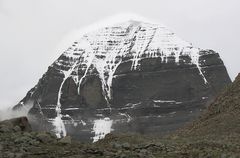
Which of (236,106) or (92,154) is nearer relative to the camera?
(92,154)

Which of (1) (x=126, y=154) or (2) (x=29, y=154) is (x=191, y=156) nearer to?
(1) (x=126, y=154)

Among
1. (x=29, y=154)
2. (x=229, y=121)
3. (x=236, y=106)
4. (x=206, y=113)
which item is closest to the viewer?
(x=29, y=154)

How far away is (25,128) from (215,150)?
7.11 metres

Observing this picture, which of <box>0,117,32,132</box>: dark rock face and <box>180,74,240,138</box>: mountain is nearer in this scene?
<box>0,117,32,132</box>: dark rock face

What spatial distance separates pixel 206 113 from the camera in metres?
37.6

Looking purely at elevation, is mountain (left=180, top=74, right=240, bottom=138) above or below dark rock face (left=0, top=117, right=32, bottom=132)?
below

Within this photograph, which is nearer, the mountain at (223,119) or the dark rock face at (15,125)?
the dark rock face at (15,125)

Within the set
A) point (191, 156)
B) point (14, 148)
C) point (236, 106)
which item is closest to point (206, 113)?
point (236, 106)

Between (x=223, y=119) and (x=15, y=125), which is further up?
(x=15, y=125)

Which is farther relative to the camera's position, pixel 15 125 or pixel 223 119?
pixel 223 119

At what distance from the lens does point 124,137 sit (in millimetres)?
24016

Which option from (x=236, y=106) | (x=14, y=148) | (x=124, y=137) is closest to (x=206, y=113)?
(x=236, y=106)

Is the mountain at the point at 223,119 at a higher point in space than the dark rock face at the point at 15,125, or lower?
lower

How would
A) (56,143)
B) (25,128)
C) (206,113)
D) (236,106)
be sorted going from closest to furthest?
(56,143) → (25,128) → (236,106) → (206,113)
